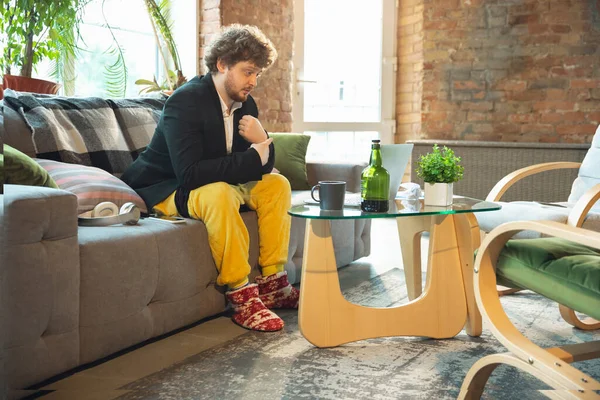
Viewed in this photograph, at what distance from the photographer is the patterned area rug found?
1.82 meters

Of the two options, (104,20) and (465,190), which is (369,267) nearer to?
(465,190)

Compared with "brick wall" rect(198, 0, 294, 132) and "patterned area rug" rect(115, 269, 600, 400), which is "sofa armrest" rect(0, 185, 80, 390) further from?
"brick wall" rect(198, 0, 294, 132)

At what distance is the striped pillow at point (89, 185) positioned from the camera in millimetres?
2268

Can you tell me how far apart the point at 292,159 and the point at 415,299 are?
4.55 ft

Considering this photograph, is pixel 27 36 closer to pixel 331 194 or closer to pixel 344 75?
pixel 331 194

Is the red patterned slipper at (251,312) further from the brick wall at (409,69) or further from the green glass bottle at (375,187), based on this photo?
the brick wall at (409,69)

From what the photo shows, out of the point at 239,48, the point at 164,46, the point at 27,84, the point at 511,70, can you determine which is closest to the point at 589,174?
the point at 239,48

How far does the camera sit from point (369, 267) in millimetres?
3531

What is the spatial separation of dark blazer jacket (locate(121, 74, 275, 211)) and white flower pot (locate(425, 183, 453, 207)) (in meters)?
0.64

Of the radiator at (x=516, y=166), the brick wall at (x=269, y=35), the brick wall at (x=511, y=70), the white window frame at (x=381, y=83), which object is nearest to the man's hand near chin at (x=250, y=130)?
the brick wall at (x=269, y=35)

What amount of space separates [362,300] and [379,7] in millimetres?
A: 3490

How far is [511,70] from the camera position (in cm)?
528

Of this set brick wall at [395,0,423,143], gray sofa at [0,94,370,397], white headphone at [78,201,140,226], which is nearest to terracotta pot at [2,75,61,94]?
gray sofa at [0,94,370,397]

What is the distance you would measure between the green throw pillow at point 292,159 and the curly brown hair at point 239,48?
96cm
